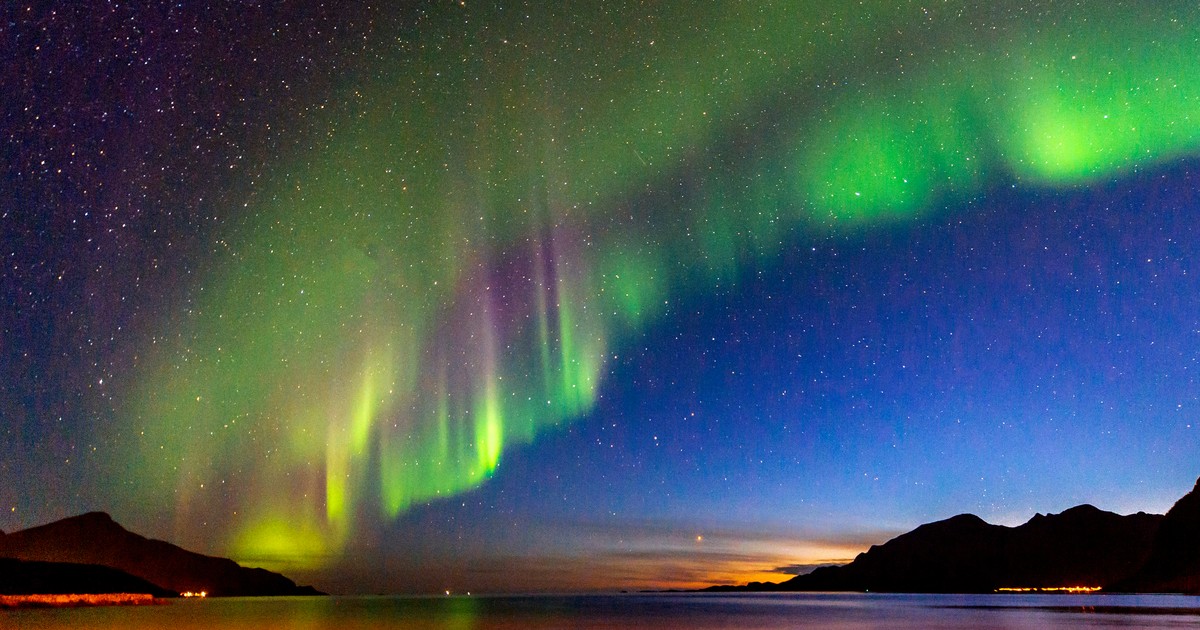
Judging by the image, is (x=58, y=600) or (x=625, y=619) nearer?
(x=625, y=619)

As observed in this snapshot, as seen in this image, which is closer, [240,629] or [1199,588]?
[240,629]

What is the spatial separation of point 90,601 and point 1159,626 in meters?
168

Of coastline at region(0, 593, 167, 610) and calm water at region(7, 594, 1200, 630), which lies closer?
calm water at region(7, 594, 1200, 630)

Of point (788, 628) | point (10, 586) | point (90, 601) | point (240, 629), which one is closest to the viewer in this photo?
point (240, 629)

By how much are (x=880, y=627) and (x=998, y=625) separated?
10.7 metres

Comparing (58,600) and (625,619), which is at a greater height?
(58,600)

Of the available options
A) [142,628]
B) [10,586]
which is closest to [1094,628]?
[142,628]

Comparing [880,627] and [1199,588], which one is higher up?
[880,627]

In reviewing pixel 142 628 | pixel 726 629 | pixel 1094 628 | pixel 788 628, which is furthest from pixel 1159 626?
pixel 142 628

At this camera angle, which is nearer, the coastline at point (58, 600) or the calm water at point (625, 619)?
the calm water at point (625, 619)

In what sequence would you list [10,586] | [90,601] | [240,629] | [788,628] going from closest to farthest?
[240,629], [788,628], [90,601], [10,586]

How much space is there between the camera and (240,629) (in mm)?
61906

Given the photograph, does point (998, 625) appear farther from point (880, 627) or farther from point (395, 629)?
point (395, 629)

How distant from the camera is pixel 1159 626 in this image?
205ft
